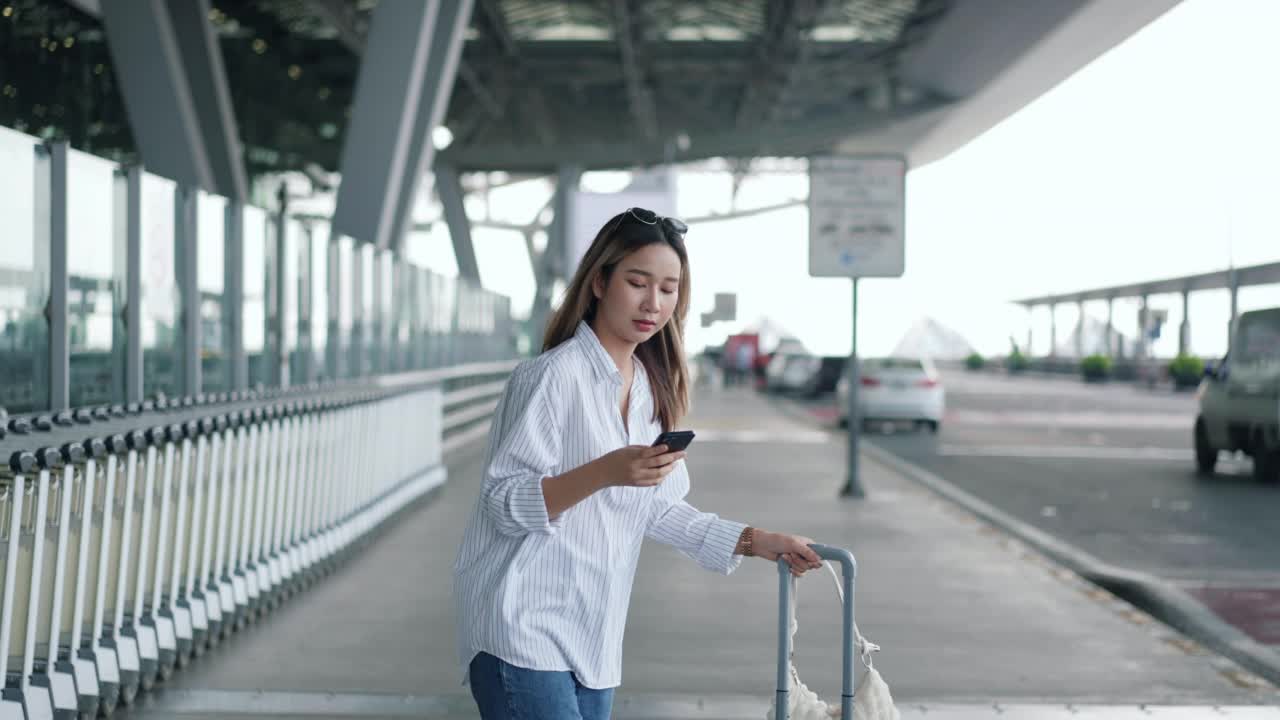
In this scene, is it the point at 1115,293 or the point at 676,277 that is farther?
the point at 1115,293

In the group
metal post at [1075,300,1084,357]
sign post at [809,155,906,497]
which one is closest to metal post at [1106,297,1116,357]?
metal post at [1075,300,1084,357]

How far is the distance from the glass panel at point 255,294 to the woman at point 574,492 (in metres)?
6.50

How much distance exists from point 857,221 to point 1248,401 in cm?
534

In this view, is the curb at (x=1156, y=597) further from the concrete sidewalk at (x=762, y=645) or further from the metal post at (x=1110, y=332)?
the metal post at (x=1110, y=332)

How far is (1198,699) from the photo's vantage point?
6.13m

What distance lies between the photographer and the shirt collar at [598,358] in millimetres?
2854

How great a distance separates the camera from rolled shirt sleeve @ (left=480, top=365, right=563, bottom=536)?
2.70 m

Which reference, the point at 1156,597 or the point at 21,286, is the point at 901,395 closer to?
the point at 1156,597

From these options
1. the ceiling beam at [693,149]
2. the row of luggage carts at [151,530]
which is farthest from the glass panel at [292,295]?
the ceiling beam at [693,149]

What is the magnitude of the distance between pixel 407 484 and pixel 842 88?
30.1 meters

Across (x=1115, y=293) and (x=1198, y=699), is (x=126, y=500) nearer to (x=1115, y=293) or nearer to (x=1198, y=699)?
(x=1198, y=699)

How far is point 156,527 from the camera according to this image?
230 inches

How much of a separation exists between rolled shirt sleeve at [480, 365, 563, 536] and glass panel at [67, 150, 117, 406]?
4.12m

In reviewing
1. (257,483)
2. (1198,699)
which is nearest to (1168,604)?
(1198,699)
